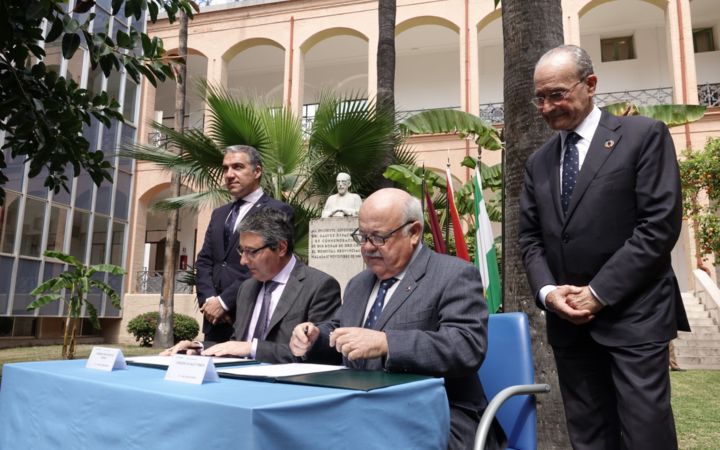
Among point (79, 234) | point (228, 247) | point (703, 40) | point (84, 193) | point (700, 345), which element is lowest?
point (700, 345)

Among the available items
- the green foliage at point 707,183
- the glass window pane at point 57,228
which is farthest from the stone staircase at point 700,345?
the glass window pane at point 57,228

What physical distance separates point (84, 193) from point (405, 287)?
16.3 m

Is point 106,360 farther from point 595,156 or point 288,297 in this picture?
point 595,156

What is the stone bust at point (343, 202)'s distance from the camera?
8407 mm

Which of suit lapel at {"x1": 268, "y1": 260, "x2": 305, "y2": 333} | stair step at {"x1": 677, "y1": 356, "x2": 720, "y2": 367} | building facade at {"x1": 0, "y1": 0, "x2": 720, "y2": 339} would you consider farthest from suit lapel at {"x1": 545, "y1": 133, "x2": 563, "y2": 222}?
building facade at {"x1": 0, "y1": 0, "x2": 720, "y2": 339}

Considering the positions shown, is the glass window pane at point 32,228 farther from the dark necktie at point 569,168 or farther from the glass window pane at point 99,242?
the dark necktie at point 569,168

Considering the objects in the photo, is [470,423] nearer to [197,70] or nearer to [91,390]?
[91,390]

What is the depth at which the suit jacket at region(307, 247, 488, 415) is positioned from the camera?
182cm

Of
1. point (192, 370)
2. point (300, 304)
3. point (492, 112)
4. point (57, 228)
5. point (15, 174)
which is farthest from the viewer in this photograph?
point (492, 112)

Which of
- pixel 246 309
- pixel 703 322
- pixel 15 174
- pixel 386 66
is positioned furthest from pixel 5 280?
pixel 703 322

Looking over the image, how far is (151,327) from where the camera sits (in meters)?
16.4

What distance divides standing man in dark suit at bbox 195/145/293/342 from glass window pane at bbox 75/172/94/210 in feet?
45.4

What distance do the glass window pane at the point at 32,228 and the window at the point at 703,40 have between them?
63.2 ft

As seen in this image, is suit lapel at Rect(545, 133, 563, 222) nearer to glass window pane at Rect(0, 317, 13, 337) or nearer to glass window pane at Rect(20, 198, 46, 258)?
glass window pane at Rect(20, 198, 46, 258)
